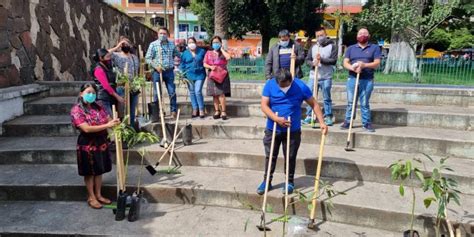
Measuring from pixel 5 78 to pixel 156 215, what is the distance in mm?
4762

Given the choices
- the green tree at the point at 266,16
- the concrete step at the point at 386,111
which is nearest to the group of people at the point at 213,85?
the concrete step at the point at 386,111

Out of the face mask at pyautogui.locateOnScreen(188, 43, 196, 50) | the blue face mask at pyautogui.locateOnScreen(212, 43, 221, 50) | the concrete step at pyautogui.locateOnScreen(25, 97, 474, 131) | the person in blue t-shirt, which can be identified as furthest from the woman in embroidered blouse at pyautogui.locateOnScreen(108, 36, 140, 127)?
the person in blue t-shirt

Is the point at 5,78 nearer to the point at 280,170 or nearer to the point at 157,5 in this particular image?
the point at 280,170

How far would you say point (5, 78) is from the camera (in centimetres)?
738

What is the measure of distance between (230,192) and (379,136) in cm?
268

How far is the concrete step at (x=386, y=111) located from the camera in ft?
21.9

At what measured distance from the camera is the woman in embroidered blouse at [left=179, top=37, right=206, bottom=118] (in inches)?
286

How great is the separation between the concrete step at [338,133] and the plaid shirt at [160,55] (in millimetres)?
1128

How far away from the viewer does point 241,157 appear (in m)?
5.84

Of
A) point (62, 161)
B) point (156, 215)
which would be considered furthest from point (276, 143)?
point (62, 161)

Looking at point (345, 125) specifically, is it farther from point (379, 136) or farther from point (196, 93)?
point (196, 93)

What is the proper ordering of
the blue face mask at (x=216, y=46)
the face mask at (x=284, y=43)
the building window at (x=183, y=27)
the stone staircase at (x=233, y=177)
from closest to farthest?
1. the stone staircase at (x=233, y=177)
2. the face mask at (x=284, y=43)
3. the blue face mask at (x=216, y=46)
4. the building window at (x=183, y=27)

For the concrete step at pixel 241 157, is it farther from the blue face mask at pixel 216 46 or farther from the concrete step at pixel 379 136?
the blue face mask at pixel 216 46

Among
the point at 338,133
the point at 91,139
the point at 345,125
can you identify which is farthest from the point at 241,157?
the point at 91,139
